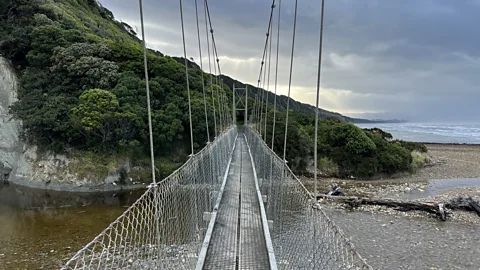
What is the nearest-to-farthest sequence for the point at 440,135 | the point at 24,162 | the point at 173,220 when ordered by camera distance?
the point at 173,220 → the point at 24,162 → the point at 440,135

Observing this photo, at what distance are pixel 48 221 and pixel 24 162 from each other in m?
5.40

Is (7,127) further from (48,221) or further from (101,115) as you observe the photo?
(48,221)

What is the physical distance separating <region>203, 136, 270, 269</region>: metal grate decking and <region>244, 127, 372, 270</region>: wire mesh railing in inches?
7.4

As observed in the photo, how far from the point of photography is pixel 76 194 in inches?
398

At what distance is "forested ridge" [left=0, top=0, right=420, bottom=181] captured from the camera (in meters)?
10.9

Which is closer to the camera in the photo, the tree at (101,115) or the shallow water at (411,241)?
the shallow water at (411,241)

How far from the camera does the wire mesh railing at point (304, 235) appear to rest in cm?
136

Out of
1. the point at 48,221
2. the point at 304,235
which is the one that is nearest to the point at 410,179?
the point at 48,221

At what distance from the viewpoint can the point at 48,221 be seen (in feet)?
24.8

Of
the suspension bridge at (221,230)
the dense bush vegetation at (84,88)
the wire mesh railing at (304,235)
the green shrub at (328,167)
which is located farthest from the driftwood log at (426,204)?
the wire mesh railing at (304,235)

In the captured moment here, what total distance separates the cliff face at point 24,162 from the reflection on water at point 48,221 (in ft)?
1.47


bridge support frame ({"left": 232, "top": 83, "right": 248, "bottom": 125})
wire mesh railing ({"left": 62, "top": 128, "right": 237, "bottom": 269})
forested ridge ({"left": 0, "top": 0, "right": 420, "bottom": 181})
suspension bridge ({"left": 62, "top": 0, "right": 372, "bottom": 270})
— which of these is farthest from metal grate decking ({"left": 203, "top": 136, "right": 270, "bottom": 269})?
bridge support frame ({"left": 232, "top": 83, "right": 248, "bottom": 125})

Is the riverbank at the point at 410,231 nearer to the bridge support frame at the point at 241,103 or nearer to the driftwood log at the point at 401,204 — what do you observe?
the driftwood log at the point at 401,204

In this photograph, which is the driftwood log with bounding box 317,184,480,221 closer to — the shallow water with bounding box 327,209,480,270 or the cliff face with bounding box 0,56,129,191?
the shallow water with bounding box 327,209,480,270
